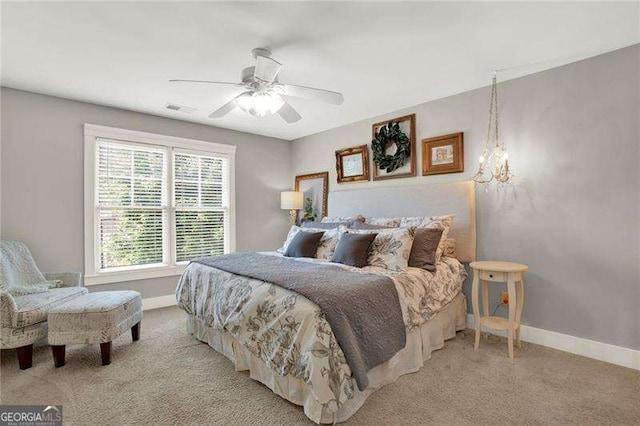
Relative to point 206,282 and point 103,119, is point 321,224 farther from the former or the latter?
point 103,119

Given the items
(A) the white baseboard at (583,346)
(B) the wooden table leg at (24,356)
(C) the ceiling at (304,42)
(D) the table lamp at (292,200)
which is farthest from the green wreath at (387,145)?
(B) the wooden table leg at (24,356)

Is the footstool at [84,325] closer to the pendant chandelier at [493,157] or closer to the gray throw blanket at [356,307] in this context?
the gray throw blanket at [356,307]

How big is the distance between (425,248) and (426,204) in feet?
3.04

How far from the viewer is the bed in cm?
176

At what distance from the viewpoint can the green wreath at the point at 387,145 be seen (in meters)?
3.93

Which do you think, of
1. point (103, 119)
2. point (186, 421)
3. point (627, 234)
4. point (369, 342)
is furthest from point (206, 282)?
point (627, 234)

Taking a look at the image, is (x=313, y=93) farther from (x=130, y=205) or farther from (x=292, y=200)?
(x=130, y=205)

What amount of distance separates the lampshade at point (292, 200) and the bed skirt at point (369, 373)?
2334 mm

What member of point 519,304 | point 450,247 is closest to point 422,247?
point 450,247

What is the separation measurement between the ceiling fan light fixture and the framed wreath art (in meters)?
1.80

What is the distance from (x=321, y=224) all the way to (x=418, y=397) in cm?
225

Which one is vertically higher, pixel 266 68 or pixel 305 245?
pixel 266 68

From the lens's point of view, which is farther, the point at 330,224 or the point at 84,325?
the point at 330,224

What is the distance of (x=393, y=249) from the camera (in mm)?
2828
